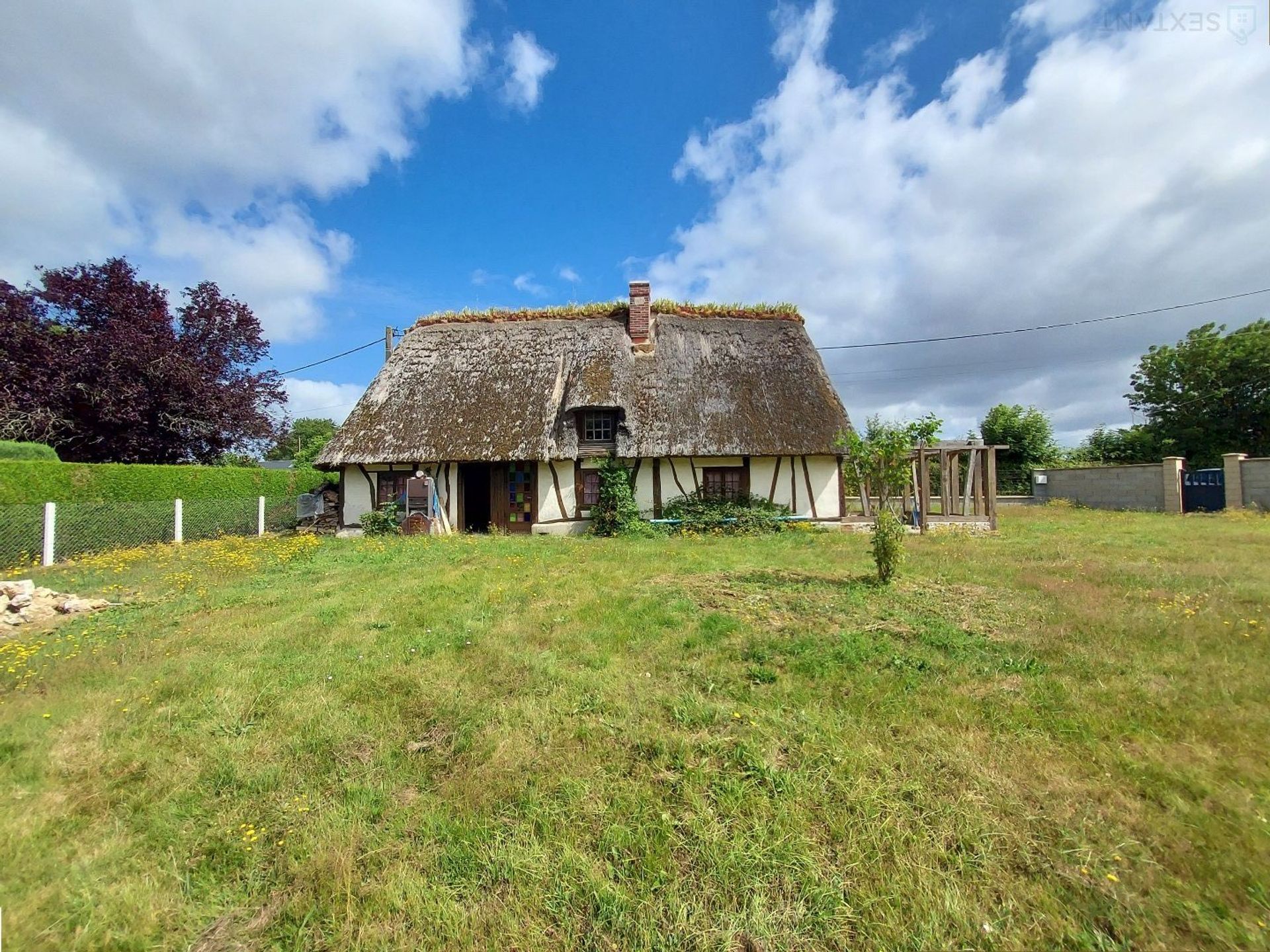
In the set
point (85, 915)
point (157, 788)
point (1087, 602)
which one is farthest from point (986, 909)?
point (1087, 602)

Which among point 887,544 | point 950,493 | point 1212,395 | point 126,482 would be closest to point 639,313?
point 950,493

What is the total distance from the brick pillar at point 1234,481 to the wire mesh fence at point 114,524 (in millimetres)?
27597

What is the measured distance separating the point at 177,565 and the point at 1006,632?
11.5 metres

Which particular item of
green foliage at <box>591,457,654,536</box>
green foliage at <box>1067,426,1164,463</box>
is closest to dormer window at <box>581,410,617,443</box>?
green foliage at <box>591,457,654,536</box>

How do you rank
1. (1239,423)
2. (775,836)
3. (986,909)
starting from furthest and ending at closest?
(1239,423) → (775,836) → (986,909)

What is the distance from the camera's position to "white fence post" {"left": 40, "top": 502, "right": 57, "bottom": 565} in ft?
28.6

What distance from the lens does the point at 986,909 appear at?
6.16ft

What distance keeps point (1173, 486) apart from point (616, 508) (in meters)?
17.7

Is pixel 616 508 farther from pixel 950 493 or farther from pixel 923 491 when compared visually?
pixel 950 493

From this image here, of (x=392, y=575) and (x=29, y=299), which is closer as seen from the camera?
(x=392, y=575)

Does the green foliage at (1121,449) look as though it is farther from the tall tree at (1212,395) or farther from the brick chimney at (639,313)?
A: the brick chimney at (639,313)

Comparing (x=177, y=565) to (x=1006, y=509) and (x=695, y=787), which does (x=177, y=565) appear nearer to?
→ (x=695, y=787)

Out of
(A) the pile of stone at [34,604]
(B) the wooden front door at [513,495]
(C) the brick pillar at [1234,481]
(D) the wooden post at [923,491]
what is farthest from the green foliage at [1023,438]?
(A) the pile of stone at [34,604]

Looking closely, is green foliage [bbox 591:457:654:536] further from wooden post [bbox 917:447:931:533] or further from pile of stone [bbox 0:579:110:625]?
pile of stone [bbox 0:579:110:625]
